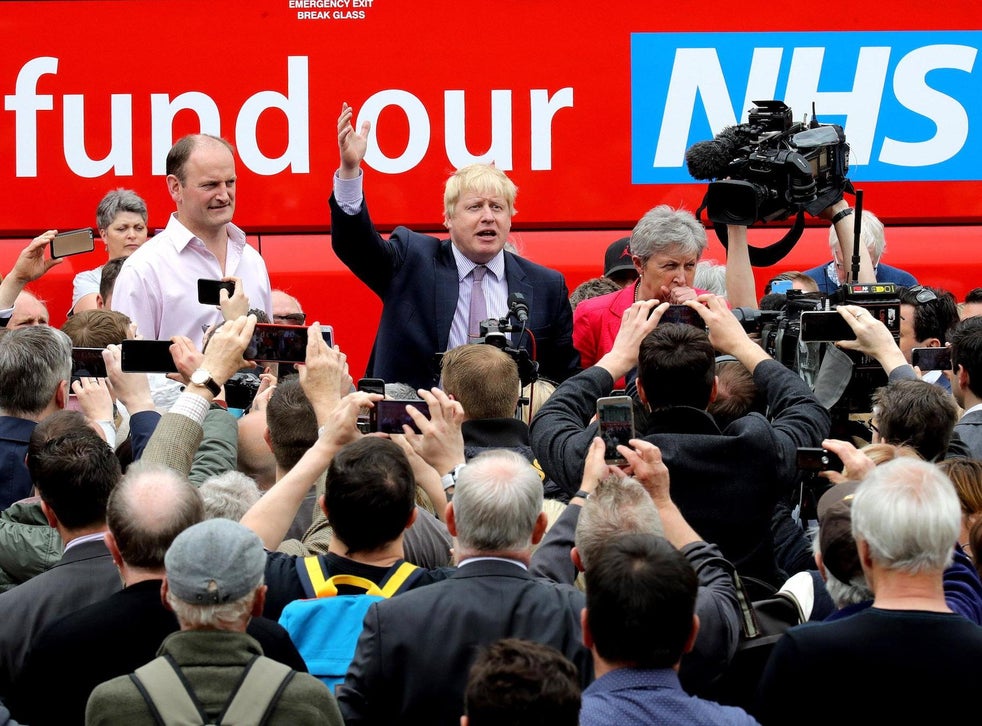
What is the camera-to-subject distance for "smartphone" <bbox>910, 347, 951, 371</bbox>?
5148 mm

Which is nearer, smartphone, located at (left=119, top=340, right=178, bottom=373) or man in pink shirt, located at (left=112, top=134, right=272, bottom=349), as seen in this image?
smartphone, located at (left=119, top=340, right=178, bottom=373)

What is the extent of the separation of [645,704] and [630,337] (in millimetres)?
1772

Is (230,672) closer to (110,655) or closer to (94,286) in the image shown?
(110,655)

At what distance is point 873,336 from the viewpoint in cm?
471

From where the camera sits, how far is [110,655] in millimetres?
3182

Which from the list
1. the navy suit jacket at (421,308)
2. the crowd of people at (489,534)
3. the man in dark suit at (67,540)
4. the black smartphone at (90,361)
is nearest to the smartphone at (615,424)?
the crowd of people at (489,534)

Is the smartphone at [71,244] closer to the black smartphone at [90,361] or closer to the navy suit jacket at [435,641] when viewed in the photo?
the black smartphone at [90,361]

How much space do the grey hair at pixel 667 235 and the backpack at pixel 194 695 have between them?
3.17m

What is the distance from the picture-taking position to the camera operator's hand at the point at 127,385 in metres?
4.63

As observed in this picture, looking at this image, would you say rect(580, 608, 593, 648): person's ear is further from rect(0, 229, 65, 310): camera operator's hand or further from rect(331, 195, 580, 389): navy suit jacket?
rect(0, 229, 65, 310): camera operator's hand

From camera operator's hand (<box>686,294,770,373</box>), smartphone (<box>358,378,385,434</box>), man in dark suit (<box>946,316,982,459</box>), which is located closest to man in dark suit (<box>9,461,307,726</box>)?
smartphone (<box>358,378,385,434</box>)

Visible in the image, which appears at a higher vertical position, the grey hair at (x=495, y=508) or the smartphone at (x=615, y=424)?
the smartphone at (x=615, y=424)

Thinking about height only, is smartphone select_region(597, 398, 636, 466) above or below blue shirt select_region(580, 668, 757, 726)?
above

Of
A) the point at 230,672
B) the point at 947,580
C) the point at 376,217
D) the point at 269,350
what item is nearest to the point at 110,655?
the point at 230,672
